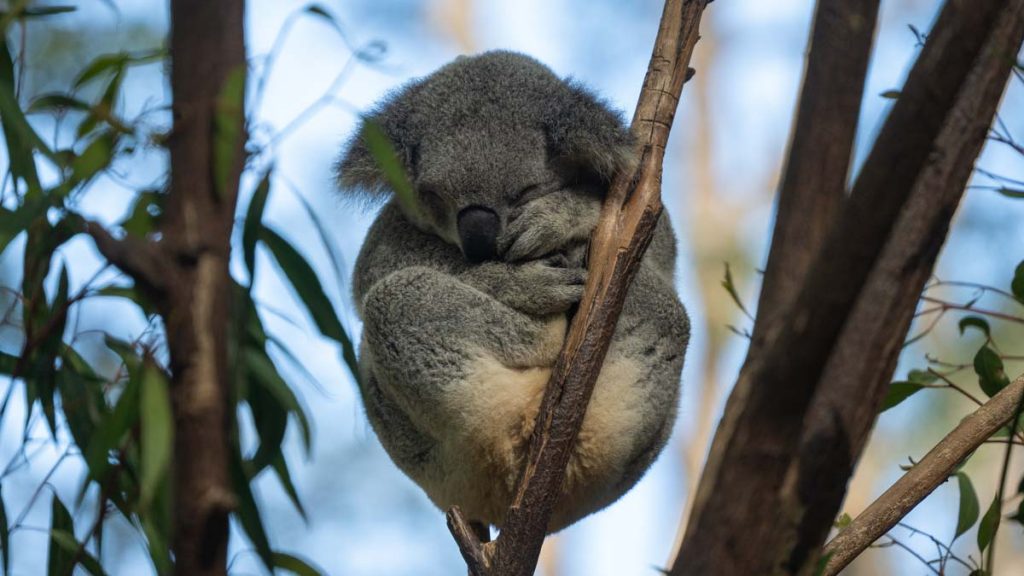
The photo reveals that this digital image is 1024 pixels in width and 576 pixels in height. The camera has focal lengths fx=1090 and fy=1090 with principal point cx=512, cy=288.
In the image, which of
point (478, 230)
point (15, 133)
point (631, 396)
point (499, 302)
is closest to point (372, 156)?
point (478, 230)

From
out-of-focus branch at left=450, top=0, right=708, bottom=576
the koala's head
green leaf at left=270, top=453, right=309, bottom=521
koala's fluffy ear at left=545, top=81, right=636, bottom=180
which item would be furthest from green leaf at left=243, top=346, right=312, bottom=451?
koala's fluffy ear at left=545, top=81, right=636, bottom=180

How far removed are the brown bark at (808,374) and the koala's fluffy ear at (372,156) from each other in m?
1.68

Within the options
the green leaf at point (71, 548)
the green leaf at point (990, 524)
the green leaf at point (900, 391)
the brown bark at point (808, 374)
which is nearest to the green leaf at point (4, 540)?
the green leaf at point (71, 548)

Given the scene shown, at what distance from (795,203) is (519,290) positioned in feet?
4.40

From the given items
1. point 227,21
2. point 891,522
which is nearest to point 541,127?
point 891,522

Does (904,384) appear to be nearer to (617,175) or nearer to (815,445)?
(617,175)

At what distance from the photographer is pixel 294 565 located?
168cm

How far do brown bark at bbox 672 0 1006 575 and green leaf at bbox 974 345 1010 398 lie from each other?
3.43ft

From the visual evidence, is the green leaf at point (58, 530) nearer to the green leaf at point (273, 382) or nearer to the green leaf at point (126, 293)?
the green leaf at point (126, 293)

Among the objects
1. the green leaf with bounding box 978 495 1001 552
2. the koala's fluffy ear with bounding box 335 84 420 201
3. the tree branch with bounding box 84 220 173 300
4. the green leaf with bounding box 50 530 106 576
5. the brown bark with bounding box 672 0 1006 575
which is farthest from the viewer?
the koala's fluffy ear with bounding box 335 84 420 201

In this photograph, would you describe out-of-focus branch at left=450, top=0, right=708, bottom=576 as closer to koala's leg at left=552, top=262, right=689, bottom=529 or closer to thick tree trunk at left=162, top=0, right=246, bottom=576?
koala's leg at left=552, top=262, right=689, bottom=529

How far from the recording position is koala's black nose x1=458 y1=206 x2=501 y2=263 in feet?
8.98

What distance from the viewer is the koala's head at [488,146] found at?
2.78 metres

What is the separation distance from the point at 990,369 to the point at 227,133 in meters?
1.85
